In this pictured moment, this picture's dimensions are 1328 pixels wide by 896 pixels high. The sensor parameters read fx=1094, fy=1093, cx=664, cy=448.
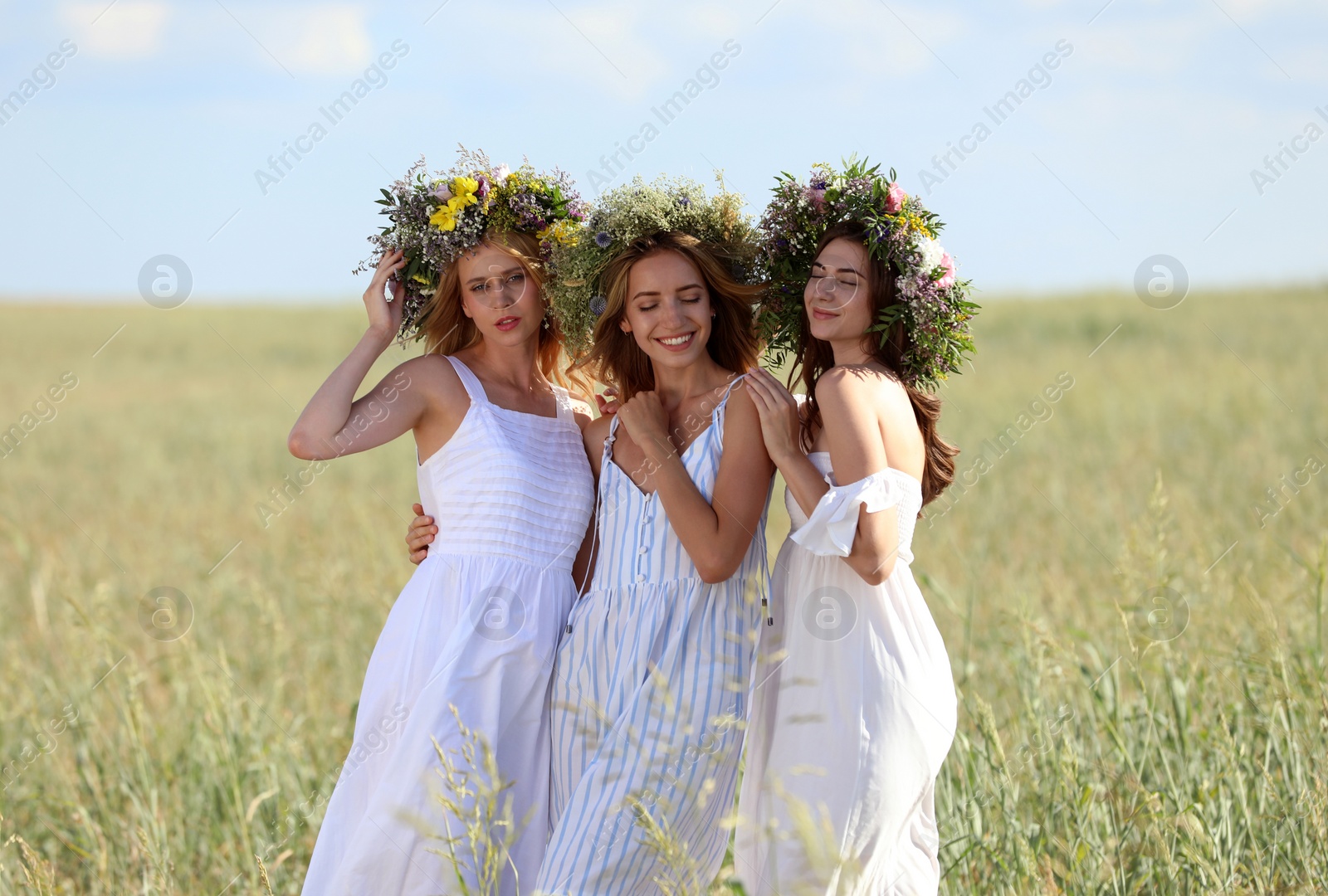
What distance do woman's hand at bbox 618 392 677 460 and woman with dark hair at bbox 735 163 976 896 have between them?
11.6 inches

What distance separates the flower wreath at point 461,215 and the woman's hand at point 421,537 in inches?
25.1

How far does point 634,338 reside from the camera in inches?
129

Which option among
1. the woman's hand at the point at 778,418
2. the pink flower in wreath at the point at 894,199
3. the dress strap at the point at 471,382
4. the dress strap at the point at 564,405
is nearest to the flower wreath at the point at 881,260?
the pink flower in wreath at the point at 894,199

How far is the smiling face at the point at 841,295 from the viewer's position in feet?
9.49

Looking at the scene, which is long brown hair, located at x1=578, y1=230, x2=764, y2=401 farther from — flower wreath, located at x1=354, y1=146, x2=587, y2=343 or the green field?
the green field

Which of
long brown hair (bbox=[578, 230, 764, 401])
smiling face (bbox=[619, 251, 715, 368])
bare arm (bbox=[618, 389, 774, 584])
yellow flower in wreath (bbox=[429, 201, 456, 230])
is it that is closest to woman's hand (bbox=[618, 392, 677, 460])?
bare arm (bbox=[618, 389, 774, 584])

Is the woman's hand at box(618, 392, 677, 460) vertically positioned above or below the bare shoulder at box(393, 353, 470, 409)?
below

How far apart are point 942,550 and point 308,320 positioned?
3559 cm

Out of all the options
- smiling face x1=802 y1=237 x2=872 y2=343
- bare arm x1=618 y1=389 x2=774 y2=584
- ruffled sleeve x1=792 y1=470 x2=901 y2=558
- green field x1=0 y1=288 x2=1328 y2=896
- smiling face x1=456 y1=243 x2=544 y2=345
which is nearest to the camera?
ruffled sleeve x1=792 y1=470 x2=901 y2=558

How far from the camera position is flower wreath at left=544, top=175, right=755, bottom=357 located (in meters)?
3.11

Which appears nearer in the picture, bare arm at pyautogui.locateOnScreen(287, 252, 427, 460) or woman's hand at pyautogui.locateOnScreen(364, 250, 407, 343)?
bare arm at pyautogui.locateOnScreen(287, 252, 427, 460)

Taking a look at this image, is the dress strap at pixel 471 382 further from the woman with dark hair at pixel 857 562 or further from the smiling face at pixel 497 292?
the woman with dark hair at pixel 857 562

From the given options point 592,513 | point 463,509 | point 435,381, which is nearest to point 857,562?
point 592,513

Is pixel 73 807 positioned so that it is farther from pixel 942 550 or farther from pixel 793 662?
pixel 942 550
